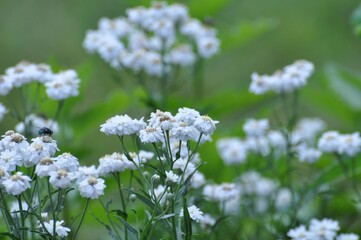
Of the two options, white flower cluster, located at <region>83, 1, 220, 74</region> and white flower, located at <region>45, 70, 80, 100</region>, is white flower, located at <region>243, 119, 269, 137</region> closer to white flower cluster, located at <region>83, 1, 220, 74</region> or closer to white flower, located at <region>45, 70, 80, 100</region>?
white flower cluster, located at <region>83, 1, 220, 74</region>

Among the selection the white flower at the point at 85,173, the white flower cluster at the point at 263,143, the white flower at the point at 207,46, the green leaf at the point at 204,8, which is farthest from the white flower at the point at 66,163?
the green leaf at the point at 204,8

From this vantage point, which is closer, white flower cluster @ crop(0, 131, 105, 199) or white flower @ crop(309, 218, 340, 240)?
white flower cluster @ crop(0, 131, 105, 199)

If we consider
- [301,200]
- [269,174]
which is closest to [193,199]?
[301,200]

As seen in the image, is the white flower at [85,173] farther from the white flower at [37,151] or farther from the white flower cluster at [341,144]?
the white flower cluster at [341,144]

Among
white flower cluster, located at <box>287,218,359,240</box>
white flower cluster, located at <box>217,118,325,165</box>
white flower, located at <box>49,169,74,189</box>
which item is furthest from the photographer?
white flower cluster, located at <box>217,118,325,165</box>

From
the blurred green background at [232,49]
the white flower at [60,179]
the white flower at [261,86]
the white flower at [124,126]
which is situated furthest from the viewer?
the blurred green background at [232,49]

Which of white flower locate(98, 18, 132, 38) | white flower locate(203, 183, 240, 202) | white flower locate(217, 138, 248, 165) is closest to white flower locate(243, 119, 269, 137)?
white flower locate(217, 138, 248, 165)
